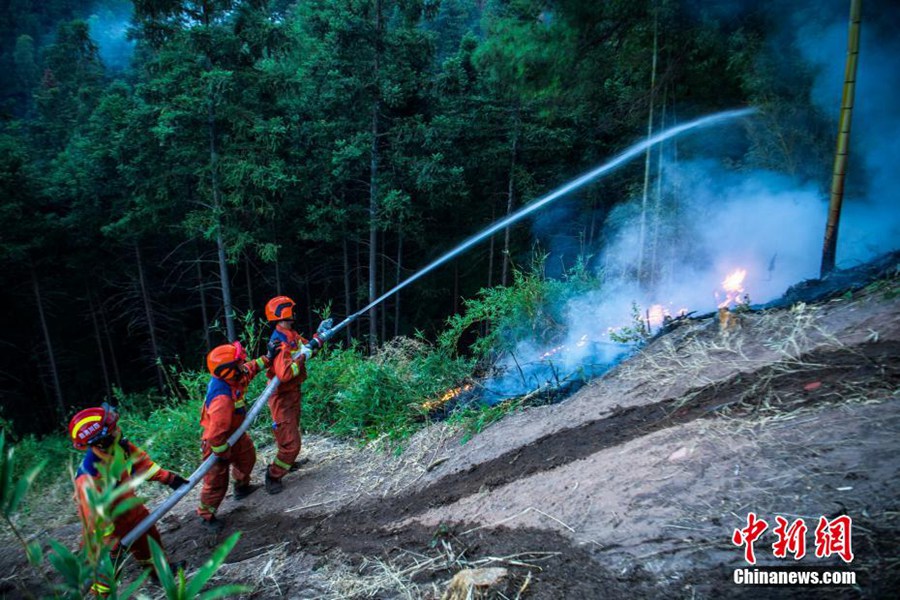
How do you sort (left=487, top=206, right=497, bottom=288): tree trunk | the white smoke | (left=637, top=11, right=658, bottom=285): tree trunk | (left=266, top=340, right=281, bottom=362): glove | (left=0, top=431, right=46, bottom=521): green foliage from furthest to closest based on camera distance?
the white smoke < (left=487, top=206, right=497, bottom=288): tree trunk < (left=637, top=11, right=658, bottom=285): tree trunk < (left=266, top=340, right=281, bottom=362): glove < (left=0, top=431, right=46, bottom=521): green foliage

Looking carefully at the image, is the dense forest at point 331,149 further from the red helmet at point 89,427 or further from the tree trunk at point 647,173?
the red helmet at point 89,427

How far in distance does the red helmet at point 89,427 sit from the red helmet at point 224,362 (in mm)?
1000

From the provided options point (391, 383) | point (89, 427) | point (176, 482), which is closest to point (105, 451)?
point (89, 427)

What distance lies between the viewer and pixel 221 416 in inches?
194

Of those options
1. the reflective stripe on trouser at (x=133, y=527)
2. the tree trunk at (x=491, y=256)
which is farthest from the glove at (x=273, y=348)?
the tree trunk at (x=491, y=256)

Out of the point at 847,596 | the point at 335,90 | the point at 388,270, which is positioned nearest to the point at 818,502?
the point at 847,596

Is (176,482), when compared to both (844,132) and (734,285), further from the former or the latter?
(734,285)

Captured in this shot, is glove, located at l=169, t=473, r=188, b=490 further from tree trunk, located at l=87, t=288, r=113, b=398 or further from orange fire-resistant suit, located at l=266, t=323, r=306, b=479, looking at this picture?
tree trunk, located at l=87, t=288, r=113, b=398

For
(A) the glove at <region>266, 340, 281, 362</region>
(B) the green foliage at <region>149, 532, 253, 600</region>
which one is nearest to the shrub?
(A) the glove at <region>266, 340, 281, 362</region>

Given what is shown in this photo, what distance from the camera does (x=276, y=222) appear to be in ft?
63.2

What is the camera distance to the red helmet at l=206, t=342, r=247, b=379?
4.99 meters

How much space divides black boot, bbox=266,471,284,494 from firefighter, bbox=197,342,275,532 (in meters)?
0.48

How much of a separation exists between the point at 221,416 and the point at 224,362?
0.54 metres

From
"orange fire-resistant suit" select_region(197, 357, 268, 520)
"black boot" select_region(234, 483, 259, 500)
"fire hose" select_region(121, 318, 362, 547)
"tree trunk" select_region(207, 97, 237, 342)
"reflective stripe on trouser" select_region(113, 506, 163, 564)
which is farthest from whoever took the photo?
"tree trunk" select_region(207, 97, 237, 342)
